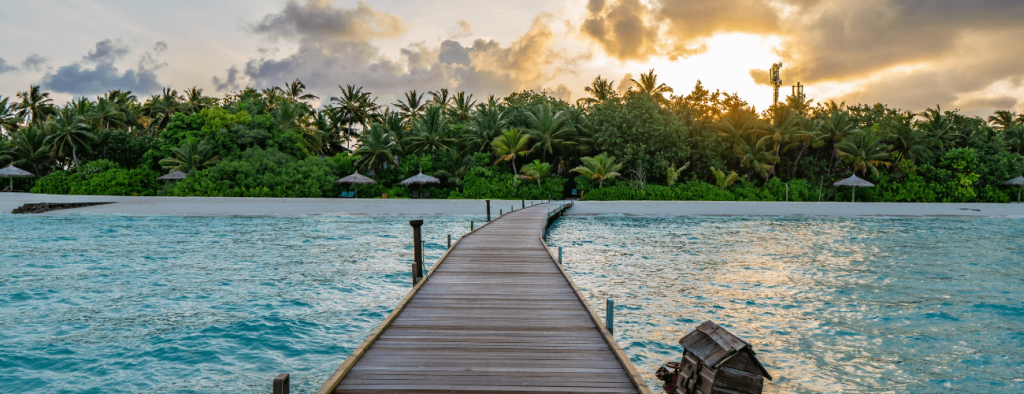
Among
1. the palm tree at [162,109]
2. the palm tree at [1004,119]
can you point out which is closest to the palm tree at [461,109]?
the palm tree at [162,109]

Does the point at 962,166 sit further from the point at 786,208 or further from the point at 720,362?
the point at 720,362

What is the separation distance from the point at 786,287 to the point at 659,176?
2182 cm

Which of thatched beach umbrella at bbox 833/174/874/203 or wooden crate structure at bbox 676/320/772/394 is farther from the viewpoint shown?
thatched beach umbrella at bbox 833/174/874/203

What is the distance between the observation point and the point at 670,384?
16.0 feet

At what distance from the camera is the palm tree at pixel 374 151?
3262 cm

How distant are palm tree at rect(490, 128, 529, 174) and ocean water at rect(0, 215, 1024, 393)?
14.1 metres

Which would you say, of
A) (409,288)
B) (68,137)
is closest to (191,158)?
(68,137)

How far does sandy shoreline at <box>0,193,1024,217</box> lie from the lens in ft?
80.8

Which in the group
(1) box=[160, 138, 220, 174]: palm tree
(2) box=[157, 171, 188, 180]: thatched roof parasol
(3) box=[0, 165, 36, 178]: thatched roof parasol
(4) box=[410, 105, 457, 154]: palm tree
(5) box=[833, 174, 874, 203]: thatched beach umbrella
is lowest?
(5) box=[833, 174, 874, 203]: thatched beach umbrella

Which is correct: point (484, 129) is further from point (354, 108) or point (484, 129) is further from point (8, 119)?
point (8, 119)

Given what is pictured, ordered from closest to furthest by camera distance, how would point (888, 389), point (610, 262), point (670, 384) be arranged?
point (670, 384), point (888, 389), point (610, 262)

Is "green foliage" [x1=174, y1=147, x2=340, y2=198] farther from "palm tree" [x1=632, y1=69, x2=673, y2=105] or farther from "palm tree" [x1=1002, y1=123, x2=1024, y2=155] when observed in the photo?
"palm tree" [x1=1002, y1=123, x2=1024, y2=155]

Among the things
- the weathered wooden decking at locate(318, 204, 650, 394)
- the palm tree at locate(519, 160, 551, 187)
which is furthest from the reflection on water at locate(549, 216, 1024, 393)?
the palm tree at locate(519, 160, 551, 187)

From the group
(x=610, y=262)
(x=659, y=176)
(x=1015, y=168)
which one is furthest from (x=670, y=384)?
(x=1015, y=168)
